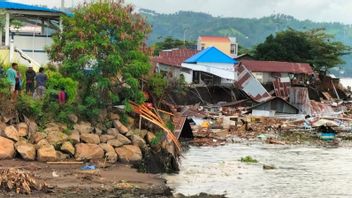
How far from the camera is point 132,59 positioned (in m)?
21.6

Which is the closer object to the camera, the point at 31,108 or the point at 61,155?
the point at 61,155

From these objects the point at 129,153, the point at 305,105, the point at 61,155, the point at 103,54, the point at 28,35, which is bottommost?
the point at 305,105

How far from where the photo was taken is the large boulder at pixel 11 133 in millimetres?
18688

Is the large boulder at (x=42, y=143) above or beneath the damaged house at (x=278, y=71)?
above

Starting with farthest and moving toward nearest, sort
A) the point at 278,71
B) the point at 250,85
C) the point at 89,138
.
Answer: the point at 278,71
the point at 250,85
the point at 89,138

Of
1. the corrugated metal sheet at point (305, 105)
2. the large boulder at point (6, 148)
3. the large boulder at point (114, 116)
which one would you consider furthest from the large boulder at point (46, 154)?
the corrugated metal sheet at point (305, 105)

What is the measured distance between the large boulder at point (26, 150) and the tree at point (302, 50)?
61.6 metres

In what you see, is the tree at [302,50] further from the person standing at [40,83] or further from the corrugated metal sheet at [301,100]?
the person standing at [40,83]

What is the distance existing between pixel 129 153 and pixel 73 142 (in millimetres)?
1910

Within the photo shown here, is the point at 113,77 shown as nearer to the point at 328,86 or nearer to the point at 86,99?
the point at 86,99

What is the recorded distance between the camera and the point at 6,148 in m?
18.2

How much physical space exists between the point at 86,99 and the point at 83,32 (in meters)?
2.30

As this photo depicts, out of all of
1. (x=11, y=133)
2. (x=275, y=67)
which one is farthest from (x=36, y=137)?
(x=275, y=67)

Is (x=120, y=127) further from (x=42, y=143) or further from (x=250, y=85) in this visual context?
(x=250, y=85)
